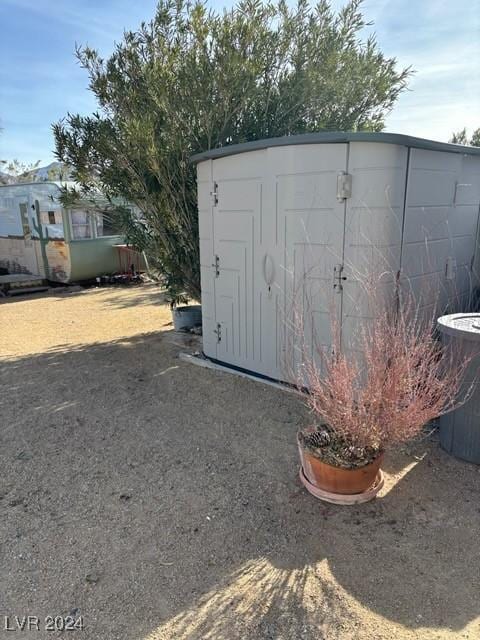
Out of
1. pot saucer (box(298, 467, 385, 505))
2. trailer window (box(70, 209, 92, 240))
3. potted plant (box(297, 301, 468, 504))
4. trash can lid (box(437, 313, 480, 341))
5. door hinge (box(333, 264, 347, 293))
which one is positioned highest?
trailer window (box(70, 209, 92, 240))

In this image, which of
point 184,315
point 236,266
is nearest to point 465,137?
point 184,315

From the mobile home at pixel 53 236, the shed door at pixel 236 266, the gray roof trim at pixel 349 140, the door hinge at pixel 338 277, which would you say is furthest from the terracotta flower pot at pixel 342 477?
the mobile home at pixel 53 236

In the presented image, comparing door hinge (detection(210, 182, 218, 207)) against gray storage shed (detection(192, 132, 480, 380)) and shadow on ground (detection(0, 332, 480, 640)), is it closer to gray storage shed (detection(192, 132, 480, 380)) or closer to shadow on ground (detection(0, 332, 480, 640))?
gray storage shed (detection(192, 132, 480, 380))

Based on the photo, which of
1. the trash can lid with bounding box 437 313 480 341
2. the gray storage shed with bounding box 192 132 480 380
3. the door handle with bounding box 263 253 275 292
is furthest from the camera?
the door handle with bounding box 263 253 275 292

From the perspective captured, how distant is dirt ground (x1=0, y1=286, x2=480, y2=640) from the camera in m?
1.80

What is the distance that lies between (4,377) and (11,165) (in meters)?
22.9

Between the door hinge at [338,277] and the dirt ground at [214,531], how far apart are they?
1.09m

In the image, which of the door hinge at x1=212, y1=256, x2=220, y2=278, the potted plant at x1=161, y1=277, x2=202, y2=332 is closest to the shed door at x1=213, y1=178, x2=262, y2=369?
the door hinge at x1=212, y1=256, x2=220, y2=278

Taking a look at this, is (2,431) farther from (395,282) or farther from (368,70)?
(368,70)

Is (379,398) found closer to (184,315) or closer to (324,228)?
(324,228)

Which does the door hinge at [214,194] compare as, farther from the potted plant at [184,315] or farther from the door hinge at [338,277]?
the potted plant at [184,315]

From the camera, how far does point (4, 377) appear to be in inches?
184

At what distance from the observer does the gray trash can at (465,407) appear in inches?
106

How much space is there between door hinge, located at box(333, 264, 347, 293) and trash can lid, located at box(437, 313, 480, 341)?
800mm
